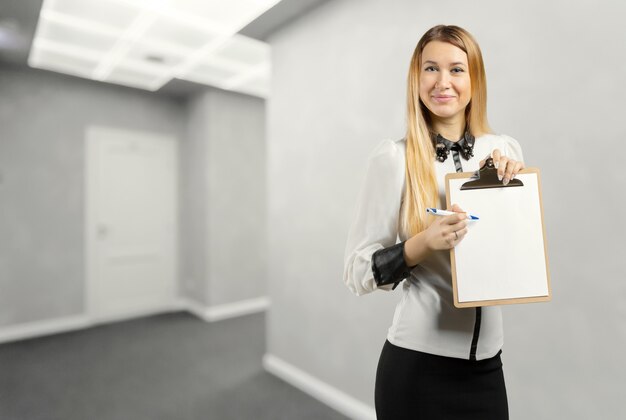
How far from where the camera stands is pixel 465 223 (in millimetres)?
743

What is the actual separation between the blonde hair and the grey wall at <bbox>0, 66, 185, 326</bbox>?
448 centimetres

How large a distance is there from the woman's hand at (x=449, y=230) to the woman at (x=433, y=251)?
0.09 metres

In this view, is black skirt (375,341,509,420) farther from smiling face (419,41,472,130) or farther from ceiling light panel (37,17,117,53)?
ceiling light panel (37,17,117,53)

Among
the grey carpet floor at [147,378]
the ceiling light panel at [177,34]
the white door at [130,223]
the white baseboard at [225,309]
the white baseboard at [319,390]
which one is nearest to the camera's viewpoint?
the white baseboard at [319,390]

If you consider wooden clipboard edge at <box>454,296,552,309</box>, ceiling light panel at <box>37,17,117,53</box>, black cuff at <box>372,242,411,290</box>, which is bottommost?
wooden clipboard edge at <box>454,296,552,309</box>

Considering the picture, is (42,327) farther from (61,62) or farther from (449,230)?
(449,230)

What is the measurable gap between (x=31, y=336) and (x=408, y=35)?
453 centimetres

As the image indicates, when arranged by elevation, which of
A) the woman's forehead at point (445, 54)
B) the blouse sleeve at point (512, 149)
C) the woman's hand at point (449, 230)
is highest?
the woman's forehead at point (445, 54)

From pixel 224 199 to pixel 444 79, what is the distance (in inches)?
162

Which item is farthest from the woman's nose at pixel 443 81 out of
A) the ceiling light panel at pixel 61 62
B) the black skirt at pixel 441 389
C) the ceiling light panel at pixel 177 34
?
the ceiling light panel at pixel 61 62

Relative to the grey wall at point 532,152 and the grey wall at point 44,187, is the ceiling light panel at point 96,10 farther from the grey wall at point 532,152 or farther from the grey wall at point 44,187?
the grey wall at point 44,187

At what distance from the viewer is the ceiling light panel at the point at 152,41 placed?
8.71ft

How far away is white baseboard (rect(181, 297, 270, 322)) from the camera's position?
15.1ft

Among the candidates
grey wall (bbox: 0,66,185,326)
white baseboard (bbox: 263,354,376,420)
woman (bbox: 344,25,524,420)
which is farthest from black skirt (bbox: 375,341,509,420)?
grey wall (bbox: 0,66,185,326)
